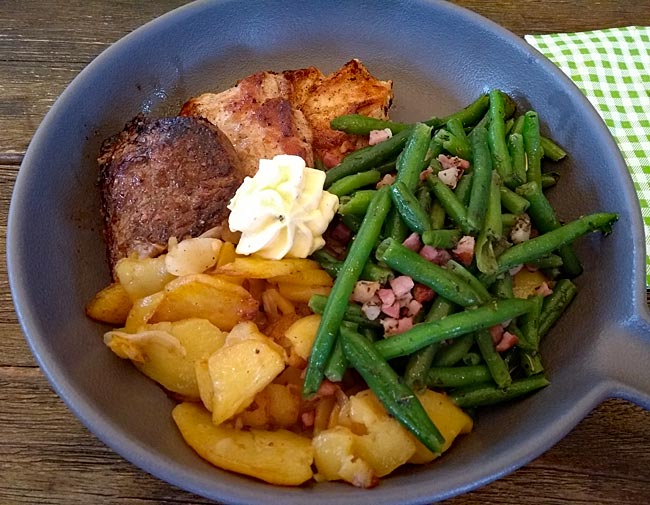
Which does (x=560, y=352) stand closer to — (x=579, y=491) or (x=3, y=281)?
(x=579, y=491)

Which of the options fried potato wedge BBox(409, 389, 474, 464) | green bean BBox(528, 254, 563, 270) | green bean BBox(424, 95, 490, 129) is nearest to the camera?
fried potato wedge BBox(409, 389, 474, 464)

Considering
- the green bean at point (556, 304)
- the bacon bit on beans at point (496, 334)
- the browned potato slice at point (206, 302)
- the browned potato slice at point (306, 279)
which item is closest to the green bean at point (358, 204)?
the browned potato slice at point (306, 279)

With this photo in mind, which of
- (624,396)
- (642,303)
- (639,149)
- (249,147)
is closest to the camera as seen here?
(624,396)

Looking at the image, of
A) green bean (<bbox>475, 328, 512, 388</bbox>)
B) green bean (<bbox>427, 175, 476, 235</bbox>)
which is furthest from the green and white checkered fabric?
green bean (<bbox>475, 328, 512, 388</bbox>)

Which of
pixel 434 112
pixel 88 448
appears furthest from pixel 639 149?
pixel 88 448

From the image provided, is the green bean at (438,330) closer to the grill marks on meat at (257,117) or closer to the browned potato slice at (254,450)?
the browned potato slice at (254,450)

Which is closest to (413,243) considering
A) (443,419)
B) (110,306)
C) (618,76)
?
(443,419)

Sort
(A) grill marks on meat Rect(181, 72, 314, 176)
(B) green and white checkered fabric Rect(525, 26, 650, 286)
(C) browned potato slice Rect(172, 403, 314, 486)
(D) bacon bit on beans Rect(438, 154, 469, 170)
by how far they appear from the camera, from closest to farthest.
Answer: (C) browned potato slice Rect(172, 403, 314, 486) < (D) bacon bit on beans Rect(438, 154, 469, 170) < (A) grill marks on meat Rect(181, 72, 314, 176) < (B) green and white checkered fabric Rect(525, 26, 650, 286)

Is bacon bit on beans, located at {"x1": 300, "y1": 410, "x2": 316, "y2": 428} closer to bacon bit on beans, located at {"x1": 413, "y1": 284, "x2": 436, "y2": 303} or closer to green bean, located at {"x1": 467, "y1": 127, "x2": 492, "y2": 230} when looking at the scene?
bacon bit on beans, located at {"x1": 413, "y1": 284, "x2": 436, "y2": 303}
